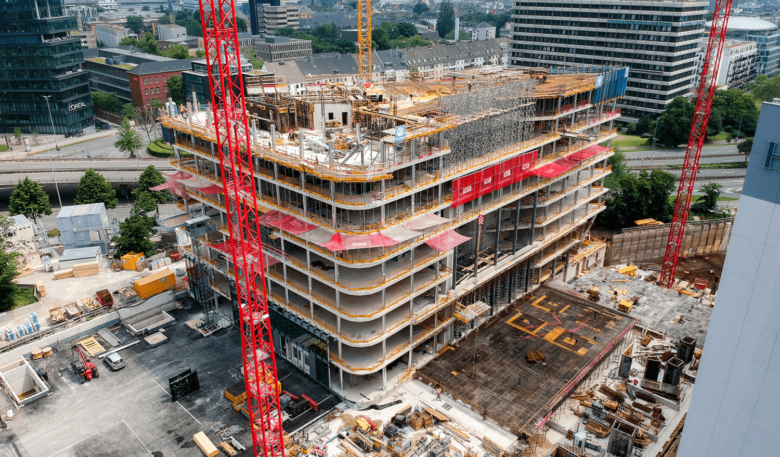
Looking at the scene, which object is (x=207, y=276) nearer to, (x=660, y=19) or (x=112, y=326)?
(x=112, y=326)

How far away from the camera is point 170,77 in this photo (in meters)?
195

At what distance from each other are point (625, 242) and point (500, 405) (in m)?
53.3

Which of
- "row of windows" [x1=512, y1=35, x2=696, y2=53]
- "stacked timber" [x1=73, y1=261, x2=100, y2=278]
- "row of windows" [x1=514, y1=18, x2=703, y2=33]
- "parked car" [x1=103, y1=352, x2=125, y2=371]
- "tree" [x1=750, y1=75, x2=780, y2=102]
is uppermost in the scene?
"row of windows" [x1=514, y1=18, x2=703, y2=33]

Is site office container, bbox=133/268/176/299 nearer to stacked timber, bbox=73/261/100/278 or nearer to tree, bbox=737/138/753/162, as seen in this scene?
stacked timber, bbox=73/261/100/278

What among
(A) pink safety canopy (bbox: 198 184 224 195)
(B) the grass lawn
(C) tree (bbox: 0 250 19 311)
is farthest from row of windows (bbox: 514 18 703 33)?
(C) tree (bbox: 0 250 19 311)

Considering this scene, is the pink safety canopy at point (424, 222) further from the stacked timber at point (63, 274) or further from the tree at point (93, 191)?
the tree at point (93, 191)

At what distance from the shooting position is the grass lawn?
8375 cm

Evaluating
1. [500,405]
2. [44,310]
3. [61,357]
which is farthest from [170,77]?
[500,405]

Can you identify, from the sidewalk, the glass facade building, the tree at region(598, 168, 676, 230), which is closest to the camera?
the tree at region(598, 168, 676, 230)

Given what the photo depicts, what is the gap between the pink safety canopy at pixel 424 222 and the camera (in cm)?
6012

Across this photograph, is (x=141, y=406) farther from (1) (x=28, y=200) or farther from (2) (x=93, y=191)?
(1) (x=28, y=200)

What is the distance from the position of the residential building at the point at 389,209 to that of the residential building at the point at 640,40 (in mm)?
104731

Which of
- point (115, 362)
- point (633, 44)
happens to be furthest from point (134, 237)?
point (633, 44)

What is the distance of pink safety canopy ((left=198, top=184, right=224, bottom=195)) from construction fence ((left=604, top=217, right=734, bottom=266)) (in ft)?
228
